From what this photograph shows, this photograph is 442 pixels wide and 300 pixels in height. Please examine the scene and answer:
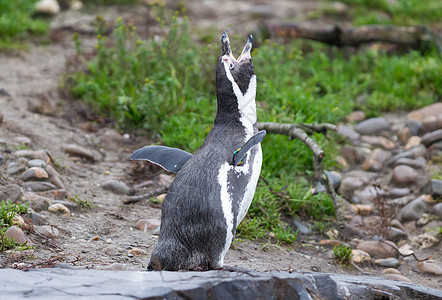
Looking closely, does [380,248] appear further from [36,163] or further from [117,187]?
[36,163]

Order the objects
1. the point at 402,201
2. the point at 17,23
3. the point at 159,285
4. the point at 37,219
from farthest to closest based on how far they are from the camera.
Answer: the point at 17,23 < the point at 402,201 < the point at 37,219 < the point at 159,285

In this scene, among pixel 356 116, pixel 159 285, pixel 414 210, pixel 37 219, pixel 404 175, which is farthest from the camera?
pixel 356 116

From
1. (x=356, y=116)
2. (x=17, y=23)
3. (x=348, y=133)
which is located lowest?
(x=348, y=133)

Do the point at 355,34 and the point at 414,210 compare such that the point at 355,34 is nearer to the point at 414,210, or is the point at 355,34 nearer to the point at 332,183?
the point at 332,183

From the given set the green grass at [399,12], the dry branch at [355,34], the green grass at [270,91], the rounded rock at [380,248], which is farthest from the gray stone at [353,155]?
the green grass at [399,12]

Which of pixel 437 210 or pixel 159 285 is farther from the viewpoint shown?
pixel 437 210

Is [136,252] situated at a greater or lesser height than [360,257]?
greater

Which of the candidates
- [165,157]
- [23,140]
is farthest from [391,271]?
[23,140]

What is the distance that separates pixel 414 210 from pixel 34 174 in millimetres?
3293

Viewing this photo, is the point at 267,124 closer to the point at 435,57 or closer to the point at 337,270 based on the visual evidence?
the point at 337,270

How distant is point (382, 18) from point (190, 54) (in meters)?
3.81

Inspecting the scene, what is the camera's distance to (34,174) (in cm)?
486

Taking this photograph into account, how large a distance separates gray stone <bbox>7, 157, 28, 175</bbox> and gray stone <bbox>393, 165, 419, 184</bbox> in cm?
345

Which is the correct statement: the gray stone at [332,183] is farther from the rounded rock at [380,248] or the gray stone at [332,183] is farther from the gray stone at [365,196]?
the rounded rock at [380,248]
